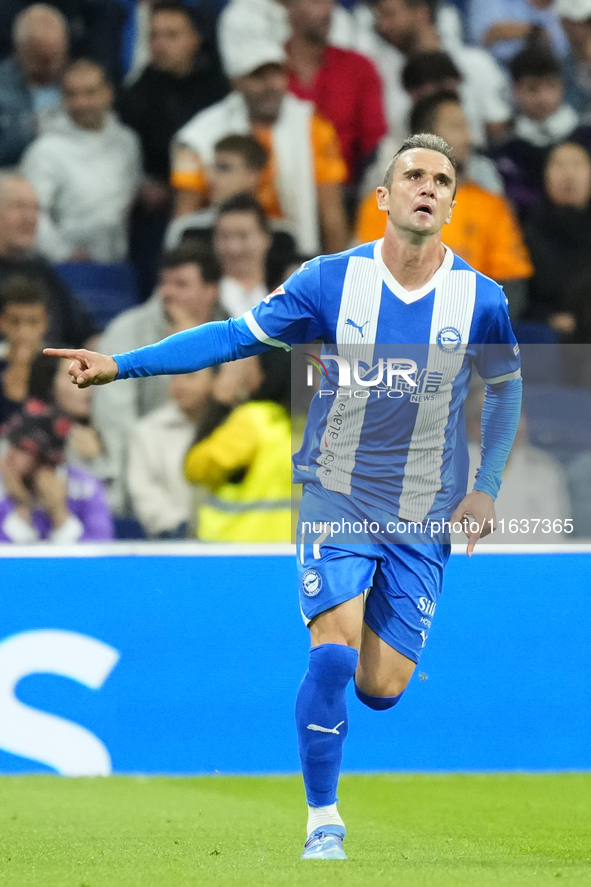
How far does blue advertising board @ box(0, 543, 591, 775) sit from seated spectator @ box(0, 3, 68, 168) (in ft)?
11.9

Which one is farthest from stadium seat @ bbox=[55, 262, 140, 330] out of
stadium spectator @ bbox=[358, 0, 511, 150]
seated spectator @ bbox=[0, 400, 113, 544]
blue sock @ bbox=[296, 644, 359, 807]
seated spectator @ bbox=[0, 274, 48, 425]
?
blue sock @ bbox=[296, 644, 359, 807]

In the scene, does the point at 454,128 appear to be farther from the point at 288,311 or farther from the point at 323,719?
the point at 323,719

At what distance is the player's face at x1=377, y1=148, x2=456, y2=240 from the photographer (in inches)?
145

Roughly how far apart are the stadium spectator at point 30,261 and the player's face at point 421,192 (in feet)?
13.0

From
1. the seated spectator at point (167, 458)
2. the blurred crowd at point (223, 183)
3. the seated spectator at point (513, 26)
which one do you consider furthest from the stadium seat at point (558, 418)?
the seated spectator at point (513, 26)

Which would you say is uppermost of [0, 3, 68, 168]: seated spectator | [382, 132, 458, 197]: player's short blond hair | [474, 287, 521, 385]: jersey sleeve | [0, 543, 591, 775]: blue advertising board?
[0, 3, 68, 168]: seated spectator

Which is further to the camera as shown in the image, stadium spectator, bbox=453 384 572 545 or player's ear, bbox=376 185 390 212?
stadium spectator, bbox=453 384 572 545

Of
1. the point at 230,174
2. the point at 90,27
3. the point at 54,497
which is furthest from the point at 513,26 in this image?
the point at 54,497

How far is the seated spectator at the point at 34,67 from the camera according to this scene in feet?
26.1

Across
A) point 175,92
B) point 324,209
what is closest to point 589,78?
point 324,209

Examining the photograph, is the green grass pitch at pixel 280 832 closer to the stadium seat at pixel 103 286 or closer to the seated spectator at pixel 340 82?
the stadium seat at pixel 103 286

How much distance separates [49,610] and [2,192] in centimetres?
317

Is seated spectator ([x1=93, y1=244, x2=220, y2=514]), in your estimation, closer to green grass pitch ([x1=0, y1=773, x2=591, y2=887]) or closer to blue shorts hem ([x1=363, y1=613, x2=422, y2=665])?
green grass pitch ([x1=0, y1=773, x2=591, y2=887])

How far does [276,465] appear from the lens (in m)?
6.31
